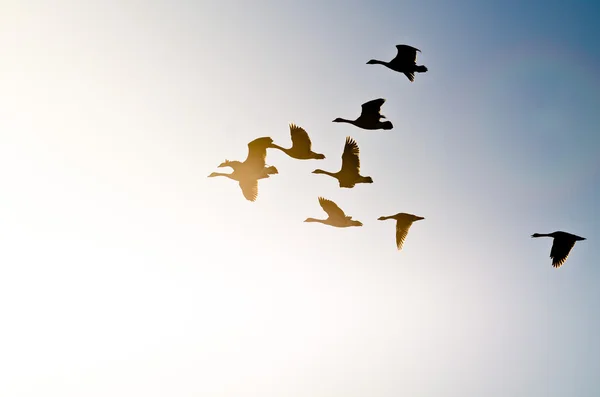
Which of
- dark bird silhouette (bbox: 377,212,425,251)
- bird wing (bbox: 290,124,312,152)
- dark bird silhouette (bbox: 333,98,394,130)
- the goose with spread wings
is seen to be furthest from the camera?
dark bird silhouette (bbox: 377,212,425,251)

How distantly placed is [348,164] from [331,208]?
2037mm

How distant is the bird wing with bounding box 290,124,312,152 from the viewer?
1856 cm

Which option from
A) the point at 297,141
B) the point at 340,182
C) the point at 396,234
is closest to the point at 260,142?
the point at 297,141

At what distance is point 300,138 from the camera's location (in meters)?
18.7

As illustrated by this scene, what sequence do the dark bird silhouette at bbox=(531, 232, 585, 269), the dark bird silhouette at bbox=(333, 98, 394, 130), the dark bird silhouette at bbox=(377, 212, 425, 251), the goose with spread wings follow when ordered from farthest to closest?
1. the dark bird silhouette at bbox=(377, 212, 425, 251)
2. the dark bird silhouette at bbox=(531, 232, 585, 269)
3. the goose with spread wings
4. the dark bird silhouette at bbox=(333, 98, 394, 130)

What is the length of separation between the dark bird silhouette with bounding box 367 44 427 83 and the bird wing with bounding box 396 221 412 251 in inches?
226

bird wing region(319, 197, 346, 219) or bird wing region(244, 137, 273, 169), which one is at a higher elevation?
bird wing region(244, 137, 273, 169)

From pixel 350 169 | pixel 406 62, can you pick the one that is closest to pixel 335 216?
pixel 350 169

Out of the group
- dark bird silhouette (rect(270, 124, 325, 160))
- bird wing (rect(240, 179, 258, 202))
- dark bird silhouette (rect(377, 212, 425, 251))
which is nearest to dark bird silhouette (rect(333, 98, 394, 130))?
dark bird silhouette (rect(270, 124, 325, 160))

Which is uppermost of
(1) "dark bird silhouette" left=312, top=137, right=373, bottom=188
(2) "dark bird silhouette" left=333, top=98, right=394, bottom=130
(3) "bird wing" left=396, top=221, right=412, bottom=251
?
(2) "dark bird silhouette" left=333, top=98, right=394, bottom=130

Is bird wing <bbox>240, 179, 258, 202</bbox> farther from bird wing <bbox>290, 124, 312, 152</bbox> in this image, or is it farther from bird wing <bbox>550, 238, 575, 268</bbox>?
bird wing <bbox>550, 238, 575, 268</bbox>

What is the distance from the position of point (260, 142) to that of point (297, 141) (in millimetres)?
1312

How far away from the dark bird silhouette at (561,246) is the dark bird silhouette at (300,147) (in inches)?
368

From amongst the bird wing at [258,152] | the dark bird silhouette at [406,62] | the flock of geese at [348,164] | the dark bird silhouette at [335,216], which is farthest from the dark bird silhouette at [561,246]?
the bird wing at [258,152]
